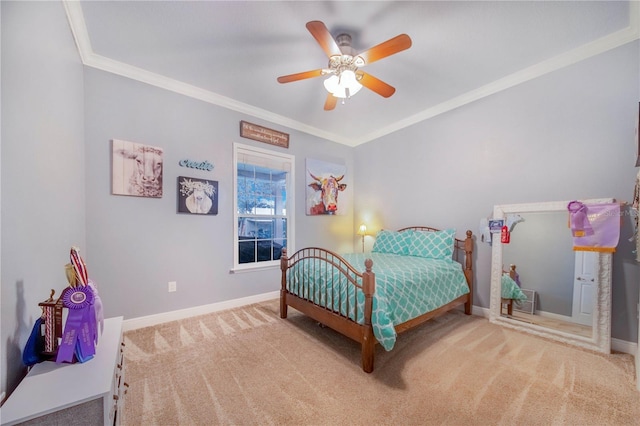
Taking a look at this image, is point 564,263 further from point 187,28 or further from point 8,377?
point 187,28

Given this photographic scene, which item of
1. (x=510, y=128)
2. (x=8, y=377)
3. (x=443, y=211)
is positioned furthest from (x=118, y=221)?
(x=510, y=128)

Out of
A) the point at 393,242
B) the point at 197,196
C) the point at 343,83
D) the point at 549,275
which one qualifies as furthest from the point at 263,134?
the point at 549,275

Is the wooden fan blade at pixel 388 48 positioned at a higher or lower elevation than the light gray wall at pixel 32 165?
higher

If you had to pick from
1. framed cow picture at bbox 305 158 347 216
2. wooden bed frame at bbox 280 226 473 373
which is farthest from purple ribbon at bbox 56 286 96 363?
framed cow picture at bbox 305 158 347 216

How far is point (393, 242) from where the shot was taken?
11.2 ft

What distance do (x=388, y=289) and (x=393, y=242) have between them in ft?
5.29

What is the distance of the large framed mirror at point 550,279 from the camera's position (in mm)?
2080

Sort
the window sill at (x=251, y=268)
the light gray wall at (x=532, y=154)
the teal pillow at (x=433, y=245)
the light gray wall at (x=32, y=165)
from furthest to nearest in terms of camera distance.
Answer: the window sill at (x=251, y=268) → the teal pillow at (x=433, y=245) → the light gray wall at (x=532, y=154) → the light gray wall at (x=32, y=165)

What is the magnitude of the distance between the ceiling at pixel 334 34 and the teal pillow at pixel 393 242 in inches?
73.9

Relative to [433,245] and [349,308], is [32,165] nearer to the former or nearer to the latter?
[349,308]

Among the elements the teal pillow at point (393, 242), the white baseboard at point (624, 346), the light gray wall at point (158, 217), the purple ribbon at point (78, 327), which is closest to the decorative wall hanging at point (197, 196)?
the light gray wall at point (158, 217)

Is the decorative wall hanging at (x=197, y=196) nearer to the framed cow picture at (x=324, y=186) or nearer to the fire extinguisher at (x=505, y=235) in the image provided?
the framed cow picture at (x=324, y=186)

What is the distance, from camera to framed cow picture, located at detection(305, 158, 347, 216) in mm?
3898

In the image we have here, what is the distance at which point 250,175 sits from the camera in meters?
3.39
